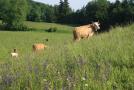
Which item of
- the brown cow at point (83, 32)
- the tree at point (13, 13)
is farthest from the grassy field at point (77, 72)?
the tree at point (13, 13)

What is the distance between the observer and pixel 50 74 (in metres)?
5.41

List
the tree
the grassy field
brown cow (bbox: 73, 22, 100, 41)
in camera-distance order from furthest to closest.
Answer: the tree, brown cow (bbox: 73, 22, 100, 41), the grassy field

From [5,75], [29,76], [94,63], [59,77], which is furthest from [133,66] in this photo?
[5,75]

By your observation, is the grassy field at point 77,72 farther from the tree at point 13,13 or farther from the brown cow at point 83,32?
the tree at point 13,13

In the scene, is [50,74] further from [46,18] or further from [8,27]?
[46,18]

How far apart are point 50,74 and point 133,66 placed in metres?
1.22

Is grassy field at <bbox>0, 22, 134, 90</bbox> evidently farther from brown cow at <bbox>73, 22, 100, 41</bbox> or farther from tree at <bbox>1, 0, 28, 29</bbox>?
tree at <bbox>1, 0, 28, 29</bbox>

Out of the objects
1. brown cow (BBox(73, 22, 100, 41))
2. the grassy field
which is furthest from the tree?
the grassy field

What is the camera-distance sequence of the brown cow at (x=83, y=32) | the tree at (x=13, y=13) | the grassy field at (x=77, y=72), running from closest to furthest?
the grassy field at (x=77, y=72)
the brown cow at (x=83, y=32)
the tree at (x=13, y=13)

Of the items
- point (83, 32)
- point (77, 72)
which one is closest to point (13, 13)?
point (83, 32)

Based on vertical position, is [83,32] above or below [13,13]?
above

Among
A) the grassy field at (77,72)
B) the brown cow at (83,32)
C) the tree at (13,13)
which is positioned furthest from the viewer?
the tree at (13,13)

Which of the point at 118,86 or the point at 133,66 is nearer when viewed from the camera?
the point at 118,86

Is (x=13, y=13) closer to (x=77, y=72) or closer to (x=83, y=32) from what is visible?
(x=83, y=32)
